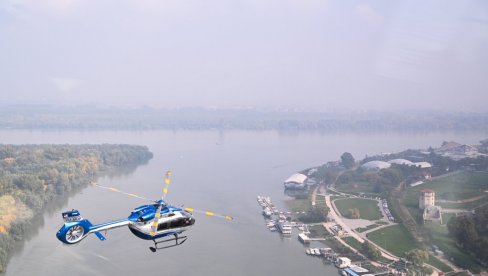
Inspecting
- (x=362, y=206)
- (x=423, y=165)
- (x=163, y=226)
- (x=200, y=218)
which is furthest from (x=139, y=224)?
(x=423, y=165)

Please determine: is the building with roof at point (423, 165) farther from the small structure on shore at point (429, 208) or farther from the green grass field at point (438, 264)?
the green grass field at point (438, 264)

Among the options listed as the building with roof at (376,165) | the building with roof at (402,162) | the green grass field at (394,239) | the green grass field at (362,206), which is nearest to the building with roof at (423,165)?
the building with roof at (402,162)

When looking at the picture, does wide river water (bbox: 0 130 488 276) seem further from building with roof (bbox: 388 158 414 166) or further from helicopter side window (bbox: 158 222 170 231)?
helicopter side window (bbox: 158 222 170 231)

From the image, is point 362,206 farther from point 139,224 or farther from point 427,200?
point 139,224

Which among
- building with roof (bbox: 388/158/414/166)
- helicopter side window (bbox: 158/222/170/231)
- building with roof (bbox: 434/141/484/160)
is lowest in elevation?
building with roof (bbox: 388/158/414/166)

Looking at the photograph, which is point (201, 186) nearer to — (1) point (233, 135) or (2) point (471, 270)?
(2) point (471, 270)

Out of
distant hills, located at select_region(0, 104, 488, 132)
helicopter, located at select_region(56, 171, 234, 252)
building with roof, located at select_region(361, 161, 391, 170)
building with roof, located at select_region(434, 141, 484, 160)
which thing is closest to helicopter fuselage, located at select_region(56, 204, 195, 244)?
helicopter, located at select_region(56, 171, 234, 252)
